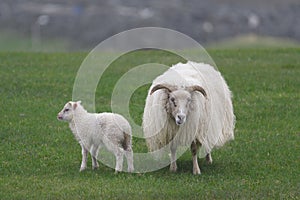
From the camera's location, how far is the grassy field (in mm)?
9898

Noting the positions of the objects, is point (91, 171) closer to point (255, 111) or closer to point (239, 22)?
point (255, 111)

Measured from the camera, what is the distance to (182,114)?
33.2ft

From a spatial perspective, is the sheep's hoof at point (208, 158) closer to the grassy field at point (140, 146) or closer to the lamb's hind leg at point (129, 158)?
the grassy field at point (140, 146)

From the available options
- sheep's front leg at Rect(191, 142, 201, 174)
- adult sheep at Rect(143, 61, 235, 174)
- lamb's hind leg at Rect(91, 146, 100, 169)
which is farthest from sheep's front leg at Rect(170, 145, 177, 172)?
lamb's hind leg at Rect(91, 146, 100, 169)

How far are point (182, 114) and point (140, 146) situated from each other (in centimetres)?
242

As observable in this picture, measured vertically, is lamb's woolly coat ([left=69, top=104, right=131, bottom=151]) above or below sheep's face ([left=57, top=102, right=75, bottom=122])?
below

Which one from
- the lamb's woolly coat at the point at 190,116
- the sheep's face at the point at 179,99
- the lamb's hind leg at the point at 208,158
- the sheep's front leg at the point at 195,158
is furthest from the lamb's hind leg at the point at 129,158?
the lamb's hind leg at the point at 208,158

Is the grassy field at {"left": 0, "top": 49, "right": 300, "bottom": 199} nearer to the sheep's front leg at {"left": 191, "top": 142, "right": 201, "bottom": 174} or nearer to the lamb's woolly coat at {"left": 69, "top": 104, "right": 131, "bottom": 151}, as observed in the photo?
the sheep's front leg at {"left": 191, "top": 142, "right": 201, "bottom": 174}

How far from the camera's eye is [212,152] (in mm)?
12297

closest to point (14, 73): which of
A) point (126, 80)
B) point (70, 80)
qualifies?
point (70, 80)

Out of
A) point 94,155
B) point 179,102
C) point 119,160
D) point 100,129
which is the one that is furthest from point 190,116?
point 94,155

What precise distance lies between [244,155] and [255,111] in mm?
3104

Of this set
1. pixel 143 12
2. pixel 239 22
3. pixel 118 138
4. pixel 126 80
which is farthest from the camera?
pixel 143 12

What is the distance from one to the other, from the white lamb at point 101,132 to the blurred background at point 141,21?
68.4 ft
